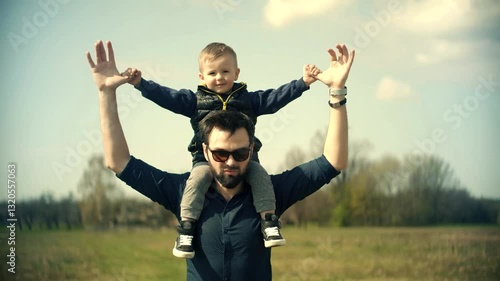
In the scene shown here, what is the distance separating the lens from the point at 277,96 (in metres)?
4.29

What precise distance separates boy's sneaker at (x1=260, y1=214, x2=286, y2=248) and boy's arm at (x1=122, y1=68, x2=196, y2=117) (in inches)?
47.1

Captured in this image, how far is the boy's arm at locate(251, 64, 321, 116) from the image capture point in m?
4.21

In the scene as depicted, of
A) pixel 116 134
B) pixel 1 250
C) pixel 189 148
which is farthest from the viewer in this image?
pixel 1 250

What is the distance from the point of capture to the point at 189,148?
409cm

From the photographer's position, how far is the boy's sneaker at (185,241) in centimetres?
319

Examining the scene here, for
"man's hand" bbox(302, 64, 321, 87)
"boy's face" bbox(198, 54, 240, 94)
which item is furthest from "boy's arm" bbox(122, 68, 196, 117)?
"man's hand" bbox(302, 64, 321, 87)

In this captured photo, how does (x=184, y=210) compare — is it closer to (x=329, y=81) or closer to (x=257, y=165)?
(x=257, y=165)

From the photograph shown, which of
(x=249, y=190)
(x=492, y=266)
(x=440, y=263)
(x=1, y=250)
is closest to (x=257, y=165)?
(x=249, y=190)

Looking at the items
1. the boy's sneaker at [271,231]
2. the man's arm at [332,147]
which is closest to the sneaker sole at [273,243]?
the boy's sneaker at [271,231]

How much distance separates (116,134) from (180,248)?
57cm

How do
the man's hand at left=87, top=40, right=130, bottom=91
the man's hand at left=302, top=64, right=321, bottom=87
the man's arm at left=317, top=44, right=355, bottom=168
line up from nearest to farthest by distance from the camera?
the man's hand at left=87, top=40, right=130, bottom=91 < the man's arm at left=317, top=44, right=355, bottom=168 < the man's hand at left=302, top=64, right=321, bottom=87

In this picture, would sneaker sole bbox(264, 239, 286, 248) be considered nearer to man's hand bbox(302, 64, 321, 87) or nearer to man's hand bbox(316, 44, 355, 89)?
man's hand bbox(316, 44, 355, 89)

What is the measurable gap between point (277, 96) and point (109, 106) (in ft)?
4.60

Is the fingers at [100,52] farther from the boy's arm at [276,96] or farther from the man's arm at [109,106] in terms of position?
the boy's arm at [276,96]
